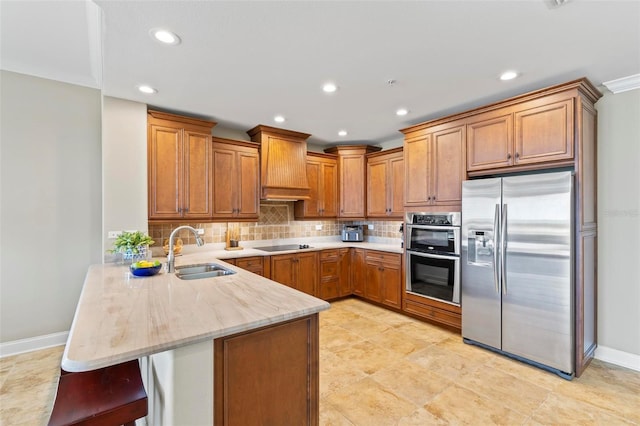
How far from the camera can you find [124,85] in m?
2.79

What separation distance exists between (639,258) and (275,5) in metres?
3.63

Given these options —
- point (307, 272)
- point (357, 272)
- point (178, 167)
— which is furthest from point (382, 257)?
point (178, 167)

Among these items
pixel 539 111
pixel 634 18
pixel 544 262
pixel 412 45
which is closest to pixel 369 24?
pixel 412 45

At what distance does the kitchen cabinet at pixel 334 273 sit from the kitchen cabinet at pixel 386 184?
84 centimetres

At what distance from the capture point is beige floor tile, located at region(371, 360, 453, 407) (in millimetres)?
2295

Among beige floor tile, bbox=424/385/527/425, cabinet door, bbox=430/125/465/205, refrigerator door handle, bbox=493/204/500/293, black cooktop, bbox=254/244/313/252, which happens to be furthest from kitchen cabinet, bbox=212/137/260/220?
beige floor tile, bbox=424/385/527/425

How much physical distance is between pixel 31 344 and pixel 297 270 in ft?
9.53

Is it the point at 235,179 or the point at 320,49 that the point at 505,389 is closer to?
the point at 320,49

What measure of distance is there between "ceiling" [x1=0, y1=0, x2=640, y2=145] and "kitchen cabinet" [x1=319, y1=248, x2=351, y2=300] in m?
2.27

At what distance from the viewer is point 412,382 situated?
2473 millimetres

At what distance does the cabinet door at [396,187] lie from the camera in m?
4.45

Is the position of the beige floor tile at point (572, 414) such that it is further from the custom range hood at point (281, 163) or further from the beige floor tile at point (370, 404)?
the custom range hood at point (281, 163)

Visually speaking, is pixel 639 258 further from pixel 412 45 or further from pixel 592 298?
pixel 412 45

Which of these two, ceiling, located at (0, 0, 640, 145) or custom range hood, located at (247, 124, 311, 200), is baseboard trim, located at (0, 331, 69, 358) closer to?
ceiling, located at (0, 0, 640, 145)
